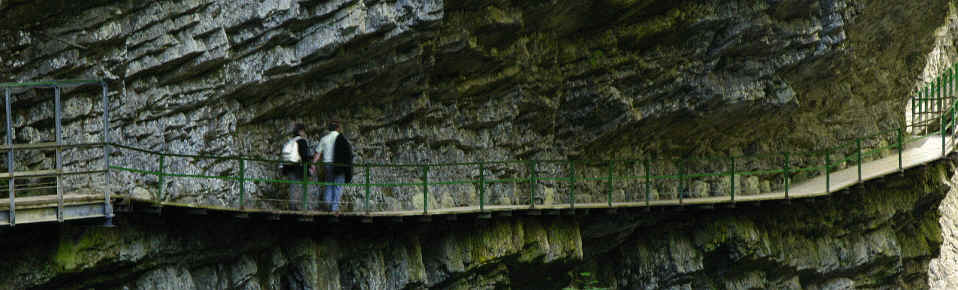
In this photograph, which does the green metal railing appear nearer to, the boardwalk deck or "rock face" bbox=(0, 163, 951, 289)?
the boardwalk deck

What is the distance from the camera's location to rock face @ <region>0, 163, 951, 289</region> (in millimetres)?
14180

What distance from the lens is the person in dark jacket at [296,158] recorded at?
16.2 m

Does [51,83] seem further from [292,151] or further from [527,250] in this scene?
[527,250]

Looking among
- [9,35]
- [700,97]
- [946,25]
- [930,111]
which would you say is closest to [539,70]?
[700,97]

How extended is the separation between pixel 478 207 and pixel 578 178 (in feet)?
11.1

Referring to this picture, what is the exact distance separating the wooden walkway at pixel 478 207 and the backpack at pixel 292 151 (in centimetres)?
118

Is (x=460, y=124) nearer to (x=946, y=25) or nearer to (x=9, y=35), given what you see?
(x=9, y=35)

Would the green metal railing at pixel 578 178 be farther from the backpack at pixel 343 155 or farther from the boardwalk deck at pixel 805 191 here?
the backpack at pixel 343 155

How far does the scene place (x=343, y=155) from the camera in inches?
645

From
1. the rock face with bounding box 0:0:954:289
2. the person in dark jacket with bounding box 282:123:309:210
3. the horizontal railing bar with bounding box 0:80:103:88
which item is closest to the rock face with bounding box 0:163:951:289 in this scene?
the rock face with bounding box 0:0:954:289

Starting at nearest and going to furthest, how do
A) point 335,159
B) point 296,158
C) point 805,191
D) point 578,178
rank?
1. point 296,158
2. point 335,159
3. point 578,178
4. point 805,191

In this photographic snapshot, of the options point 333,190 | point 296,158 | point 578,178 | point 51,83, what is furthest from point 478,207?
point 51,83

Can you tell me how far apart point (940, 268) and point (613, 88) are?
10.5 m

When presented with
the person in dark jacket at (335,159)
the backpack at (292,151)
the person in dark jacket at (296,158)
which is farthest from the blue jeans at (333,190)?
the backpack at (292,151)
